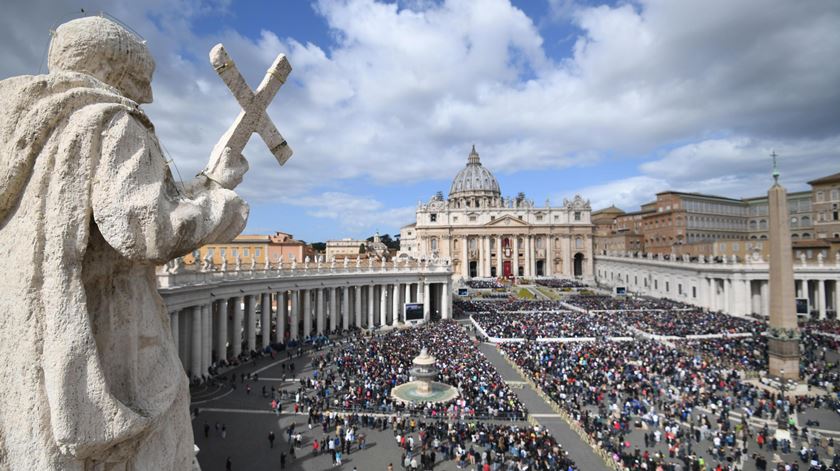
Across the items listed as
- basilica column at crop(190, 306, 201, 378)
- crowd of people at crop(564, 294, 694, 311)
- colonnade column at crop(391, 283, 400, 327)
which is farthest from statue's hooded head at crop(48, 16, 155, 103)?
crowd of people at crop(564, 294, 694, 311)

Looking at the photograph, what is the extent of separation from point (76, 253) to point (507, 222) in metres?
102

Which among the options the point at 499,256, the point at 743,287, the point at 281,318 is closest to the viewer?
the point at 281,318

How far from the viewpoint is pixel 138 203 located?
103 inches

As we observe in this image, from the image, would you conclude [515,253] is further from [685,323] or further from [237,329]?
[237,329]

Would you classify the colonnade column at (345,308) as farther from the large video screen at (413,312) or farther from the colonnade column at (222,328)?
the colonnade column at (222,328)

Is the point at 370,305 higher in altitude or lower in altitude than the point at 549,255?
lower

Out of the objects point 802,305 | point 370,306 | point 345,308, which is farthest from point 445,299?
point 802,305

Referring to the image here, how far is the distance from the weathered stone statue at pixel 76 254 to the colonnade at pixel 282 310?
2123 centimetres

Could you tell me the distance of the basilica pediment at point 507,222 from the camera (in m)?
102

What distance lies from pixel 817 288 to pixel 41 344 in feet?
216

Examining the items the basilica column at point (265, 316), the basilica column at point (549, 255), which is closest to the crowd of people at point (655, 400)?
the basilica column at point (265, 316)

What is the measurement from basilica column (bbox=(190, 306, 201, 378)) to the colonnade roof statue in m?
24.5

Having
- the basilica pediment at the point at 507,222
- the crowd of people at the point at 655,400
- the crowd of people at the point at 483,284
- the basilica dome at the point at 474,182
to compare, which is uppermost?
the basilica dome at the point at 474,182

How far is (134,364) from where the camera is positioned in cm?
301
